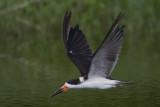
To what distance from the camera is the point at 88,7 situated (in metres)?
16.6

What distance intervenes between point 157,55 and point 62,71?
118 inches

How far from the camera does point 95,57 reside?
7.48m

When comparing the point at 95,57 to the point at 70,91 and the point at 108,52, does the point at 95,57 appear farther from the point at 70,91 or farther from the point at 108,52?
the point at 70,91

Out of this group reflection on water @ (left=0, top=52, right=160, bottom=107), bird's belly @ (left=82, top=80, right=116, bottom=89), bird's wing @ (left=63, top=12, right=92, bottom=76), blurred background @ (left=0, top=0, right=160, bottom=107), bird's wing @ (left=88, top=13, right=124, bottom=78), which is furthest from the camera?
bird's wing @ (left=63, top=12, right=92, bottom=76)

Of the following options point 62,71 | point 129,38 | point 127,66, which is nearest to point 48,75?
point 62,71

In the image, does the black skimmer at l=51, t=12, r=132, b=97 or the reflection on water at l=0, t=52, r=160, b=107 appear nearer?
the black skimmer at l=51, t=12, r=132, b=97

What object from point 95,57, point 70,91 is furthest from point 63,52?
point 95,57

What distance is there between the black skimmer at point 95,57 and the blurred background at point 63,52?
1.17 feet

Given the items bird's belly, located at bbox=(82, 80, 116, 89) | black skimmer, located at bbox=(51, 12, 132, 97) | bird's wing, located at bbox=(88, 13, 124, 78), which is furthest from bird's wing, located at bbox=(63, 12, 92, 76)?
bird's wing, located at bbox=(88, 13, 124, 78)

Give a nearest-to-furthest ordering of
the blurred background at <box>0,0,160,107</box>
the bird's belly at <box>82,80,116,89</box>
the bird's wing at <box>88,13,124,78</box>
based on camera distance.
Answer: the bird's wing at <box>88,13,124,78</box>
the bird's belly at <box>82,80,116,89</box>
the blurred background at <box>0,0,160,107</box>

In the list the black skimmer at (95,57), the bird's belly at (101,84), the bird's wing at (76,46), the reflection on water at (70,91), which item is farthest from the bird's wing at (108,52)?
the bird's wing at (76,46)

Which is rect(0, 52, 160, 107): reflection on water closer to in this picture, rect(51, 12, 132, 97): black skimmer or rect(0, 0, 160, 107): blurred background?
rect(0, 0, 160, 107): blurred background

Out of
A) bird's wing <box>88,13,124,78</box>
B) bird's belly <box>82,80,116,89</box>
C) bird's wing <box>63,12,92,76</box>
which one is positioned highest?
bird's wing <box>63,12,92,76</box>

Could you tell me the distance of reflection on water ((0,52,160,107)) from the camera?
27.6 ft
